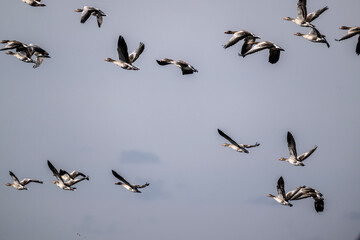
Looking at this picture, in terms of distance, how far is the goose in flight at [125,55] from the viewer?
31203 mm

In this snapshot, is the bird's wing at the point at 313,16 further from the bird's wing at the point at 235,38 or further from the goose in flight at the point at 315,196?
the goose in flight at the point at 315,196

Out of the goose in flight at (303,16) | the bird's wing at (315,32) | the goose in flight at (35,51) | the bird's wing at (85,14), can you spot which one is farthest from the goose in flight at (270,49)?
the goose in flight at (35,51)

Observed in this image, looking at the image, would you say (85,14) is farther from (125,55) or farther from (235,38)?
(235,38)

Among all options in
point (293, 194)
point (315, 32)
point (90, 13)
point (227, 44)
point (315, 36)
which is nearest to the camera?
point (227, 44)

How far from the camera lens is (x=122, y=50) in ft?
104

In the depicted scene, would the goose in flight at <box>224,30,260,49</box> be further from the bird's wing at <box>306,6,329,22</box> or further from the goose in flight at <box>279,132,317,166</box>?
the goose in flight at <box>279,132,317,166</box>

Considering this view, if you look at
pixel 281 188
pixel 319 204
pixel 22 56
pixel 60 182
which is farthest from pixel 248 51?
pixel 60 182

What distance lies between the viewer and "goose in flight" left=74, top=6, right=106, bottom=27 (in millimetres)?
34156

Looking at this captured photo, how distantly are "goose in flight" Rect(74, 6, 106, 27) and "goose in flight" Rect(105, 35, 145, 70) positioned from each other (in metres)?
2.71

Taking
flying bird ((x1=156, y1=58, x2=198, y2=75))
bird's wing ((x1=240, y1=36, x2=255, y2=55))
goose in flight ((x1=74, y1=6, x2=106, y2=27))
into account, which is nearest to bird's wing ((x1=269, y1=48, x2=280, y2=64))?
bird's wing ((x1=240, y1=36, x2=255, y2=55))

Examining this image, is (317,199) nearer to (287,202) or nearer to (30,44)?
(287,202)

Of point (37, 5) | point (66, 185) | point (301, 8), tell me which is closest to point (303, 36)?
point (301, 8)

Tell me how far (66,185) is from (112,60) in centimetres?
993

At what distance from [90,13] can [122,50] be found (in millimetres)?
4641
